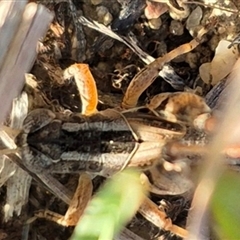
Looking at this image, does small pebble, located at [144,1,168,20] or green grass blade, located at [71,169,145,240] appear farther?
small pebble, located at [144,1,168,20]

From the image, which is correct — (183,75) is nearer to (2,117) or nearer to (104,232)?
(2,117)

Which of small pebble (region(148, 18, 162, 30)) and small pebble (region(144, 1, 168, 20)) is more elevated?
small pebble (region(144, 1, 168, 20))

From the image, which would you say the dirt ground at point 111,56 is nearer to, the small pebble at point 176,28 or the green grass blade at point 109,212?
the small pebble at point 176,28

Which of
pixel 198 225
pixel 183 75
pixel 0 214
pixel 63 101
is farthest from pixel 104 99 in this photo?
pixel 198 225

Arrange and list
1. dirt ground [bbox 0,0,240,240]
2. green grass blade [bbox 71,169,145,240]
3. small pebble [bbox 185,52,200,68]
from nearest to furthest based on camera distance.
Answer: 1. green grass blade [bbox 71,169,145,240]
2. dirt ground [bbox 0,0,240,240]
3. small pebble [bbox 185,52,200,68]

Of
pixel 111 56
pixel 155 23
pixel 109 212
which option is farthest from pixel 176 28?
pixel 109 212

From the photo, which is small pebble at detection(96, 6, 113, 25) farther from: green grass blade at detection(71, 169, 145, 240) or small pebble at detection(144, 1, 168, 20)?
green grass blade at detection(71, 169, 145, 240)

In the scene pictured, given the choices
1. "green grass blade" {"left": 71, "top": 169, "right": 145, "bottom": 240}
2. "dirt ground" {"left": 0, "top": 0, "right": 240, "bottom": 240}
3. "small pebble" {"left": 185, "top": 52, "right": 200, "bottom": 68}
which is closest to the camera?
"green grass blade" {"left": 71, "top": 169, "right": 145, "bottom": 240}

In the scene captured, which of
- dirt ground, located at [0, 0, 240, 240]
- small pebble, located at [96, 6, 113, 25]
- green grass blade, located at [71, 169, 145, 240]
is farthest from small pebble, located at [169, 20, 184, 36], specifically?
green grass blade, located at [71, 169, 145, 240]

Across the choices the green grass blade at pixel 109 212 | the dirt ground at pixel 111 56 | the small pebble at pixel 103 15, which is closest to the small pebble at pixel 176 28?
the dirt ground at pixel 111 56

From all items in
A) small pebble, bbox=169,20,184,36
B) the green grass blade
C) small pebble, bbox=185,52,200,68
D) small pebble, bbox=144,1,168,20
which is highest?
small pebble, bbox=144,1,168,20
